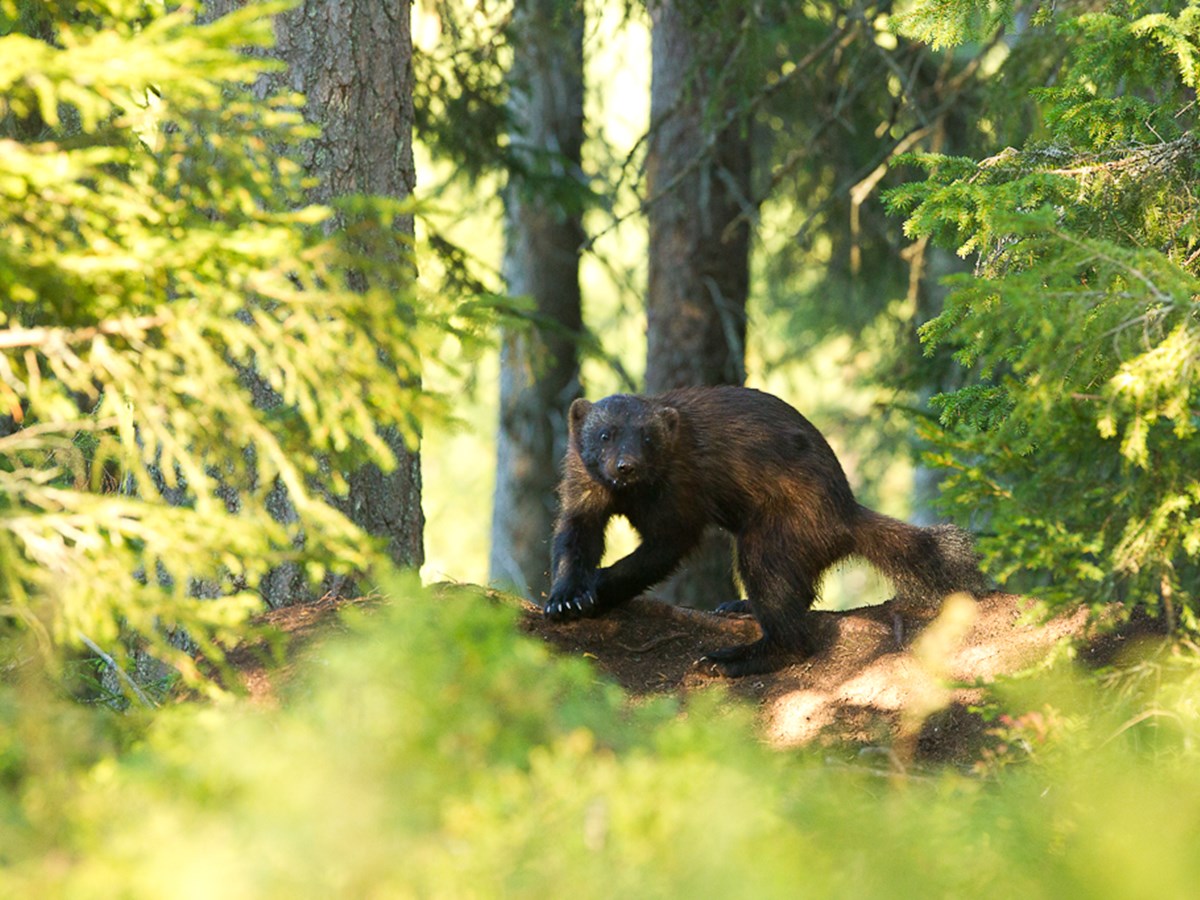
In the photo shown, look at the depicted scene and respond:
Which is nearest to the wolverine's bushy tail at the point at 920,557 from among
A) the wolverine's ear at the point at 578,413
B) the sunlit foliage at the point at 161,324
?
the wolverine's ear at the point at 578,413

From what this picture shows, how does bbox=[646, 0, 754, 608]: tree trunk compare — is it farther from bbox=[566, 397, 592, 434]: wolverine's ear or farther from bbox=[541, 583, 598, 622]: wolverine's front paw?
bbox=[541, 583, 598, 622]: wolverine's front paw

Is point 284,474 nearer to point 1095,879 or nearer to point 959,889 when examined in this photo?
point 959,889

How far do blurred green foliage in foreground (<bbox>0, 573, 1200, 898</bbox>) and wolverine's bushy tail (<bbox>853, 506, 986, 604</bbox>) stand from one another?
2925 mm

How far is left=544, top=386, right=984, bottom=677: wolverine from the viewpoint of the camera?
6148 millimetres

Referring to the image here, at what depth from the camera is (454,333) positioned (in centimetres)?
394

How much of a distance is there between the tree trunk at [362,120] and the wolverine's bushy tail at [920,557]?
2390 mm

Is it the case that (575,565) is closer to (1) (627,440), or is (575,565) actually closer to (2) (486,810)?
(1) (627,440)

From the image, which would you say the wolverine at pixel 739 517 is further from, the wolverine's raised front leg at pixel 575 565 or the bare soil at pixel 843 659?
the bare soil at pixel 843 659

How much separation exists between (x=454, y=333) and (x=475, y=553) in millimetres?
22989

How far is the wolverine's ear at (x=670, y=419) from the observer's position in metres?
6.69

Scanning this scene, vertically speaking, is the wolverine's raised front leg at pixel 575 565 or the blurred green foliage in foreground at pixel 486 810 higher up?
the blurred green foliage in foreground at pixel 486 810

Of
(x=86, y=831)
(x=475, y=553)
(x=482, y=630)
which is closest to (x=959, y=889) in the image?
(x=482, y=630)

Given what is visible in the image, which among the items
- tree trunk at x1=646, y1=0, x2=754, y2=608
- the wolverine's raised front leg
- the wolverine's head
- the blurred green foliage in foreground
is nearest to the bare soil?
the wolverine's raised front leg

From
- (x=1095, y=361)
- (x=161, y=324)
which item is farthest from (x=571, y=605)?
(x=161, y=324)
